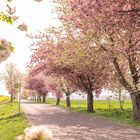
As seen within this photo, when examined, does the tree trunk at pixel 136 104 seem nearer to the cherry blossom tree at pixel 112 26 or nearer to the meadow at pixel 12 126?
the cherry blossom tree at pixel 112 26

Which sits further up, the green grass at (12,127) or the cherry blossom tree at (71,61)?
the cherry blossom tree at (71,61)

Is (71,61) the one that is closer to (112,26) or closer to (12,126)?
(12,126)

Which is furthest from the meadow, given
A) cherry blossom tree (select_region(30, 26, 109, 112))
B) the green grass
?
cherry blossom tree (select_region(30, 26, 109, 112))

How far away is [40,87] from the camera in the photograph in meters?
92.2

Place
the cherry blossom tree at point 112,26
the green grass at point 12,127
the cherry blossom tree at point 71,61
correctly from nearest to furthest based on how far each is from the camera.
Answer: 1. the cherry blossom tree at point 112,26
2. the green grass at point 12,127
3. the cherry blossom tree at point 71,61

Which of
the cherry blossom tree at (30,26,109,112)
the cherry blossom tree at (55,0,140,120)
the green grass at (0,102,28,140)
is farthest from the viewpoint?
the cherry blossom tree at (30,26,109,112)

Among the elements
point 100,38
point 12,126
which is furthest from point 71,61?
point 12,126

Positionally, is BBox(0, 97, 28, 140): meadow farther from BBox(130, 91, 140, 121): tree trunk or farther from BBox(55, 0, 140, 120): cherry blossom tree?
BBox(130, 91, 140, 121): tree trunk

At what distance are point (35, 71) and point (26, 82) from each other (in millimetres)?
51917

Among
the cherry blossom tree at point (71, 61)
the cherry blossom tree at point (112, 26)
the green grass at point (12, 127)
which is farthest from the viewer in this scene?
the cherry blossom tree at point (71, 61)

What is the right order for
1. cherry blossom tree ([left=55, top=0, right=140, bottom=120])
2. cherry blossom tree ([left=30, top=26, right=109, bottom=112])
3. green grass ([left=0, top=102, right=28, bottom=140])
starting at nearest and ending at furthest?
1. cherry blossom tree ([left=55, top=0, right=140, bottom=120])
2. green grass ([left=0, top=102, right=28, bottom=140])
3. cherry blossom tree ([left=30, top=26, right=109, bottom=112])

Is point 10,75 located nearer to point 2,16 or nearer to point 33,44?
point 33,44

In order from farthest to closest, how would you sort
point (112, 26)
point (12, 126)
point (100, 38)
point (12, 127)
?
point (100, 38) → point (12, 126) → point (12, 127) → point (112, 26)

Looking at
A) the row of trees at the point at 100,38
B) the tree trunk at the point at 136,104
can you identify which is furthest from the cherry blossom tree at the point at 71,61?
the tree trunk at the point at 136,104
